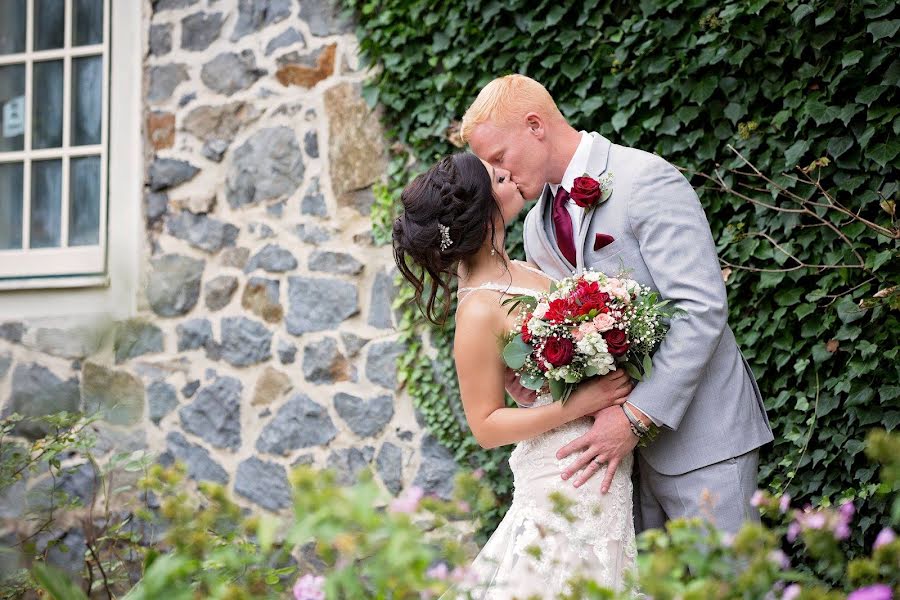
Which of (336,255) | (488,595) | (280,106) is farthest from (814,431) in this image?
(280,106)

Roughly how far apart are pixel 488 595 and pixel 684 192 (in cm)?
113

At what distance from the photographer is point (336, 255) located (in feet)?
14.5

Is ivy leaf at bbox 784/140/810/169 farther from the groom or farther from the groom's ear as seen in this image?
the groom's ear

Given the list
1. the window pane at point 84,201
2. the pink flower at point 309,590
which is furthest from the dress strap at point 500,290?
the window pane at point 84,201

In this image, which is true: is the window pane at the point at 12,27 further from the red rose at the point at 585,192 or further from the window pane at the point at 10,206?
the red rose at the point at 585,192

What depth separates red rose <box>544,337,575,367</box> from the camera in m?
2.15

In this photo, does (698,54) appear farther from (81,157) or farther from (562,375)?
(81,157)

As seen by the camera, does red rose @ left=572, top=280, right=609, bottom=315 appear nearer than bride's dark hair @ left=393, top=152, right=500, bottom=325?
Yes

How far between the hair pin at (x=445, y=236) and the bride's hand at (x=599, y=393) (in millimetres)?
512

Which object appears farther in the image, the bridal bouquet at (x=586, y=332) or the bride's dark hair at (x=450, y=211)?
the bride's dark hair at (x=450, y=211)

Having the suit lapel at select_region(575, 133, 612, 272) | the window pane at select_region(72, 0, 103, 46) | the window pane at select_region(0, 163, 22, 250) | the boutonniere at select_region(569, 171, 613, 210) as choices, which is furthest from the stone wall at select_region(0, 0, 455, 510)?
the boutonniere at select_region(569, 171, 613, 210)

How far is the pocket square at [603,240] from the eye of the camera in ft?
7.83

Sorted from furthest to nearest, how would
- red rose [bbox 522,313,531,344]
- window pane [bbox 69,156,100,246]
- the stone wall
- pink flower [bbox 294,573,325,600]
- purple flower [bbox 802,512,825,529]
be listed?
window pane [bbox 69,156,100,246], the stone wall, red rose [bbox 522,313,531,344], pink flower [bbox 294,573,325,600], purple flower [bbox 802,512,825,529]

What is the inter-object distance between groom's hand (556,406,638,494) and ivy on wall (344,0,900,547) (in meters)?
1.12
